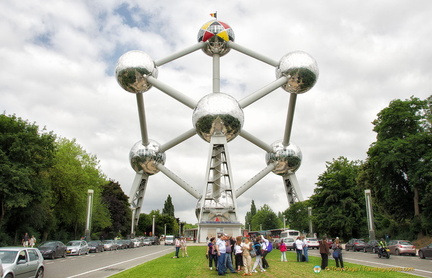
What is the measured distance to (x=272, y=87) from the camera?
113 ft

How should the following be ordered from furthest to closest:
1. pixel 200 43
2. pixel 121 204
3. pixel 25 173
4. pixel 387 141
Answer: pixel 121 204 < pixel 200 43 < pixel 387 141 < pixel 25 173

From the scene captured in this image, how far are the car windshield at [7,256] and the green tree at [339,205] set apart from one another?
3300 centimetres

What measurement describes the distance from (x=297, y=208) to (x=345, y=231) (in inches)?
363

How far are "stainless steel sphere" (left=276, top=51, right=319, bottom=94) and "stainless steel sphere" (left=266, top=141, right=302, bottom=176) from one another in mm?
9230

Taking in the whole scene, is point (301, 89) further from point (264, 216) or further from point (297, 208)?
point (264, 216)

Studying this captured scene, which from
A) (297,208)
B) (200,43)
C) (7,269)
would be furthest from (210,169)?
(7,269)

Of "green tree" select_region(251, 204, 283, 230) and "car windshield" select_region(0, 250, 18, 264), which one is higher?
"green tree" select_region(251, 204, 283, 230)

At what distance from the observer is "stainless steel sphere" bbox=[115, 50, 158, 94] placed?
33934 mm

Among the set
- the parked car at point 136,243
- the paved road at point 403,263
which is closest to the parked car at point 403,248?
the paved road at point 403,263

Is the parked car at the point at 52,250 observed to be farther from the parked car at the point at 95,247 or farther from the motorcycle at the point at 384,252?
the motorcycle at the point at 384,252

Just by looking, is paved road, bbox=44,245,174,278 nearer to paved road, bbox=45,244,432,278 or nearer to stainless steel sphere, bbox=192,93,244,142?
paved road, bbox=45,244,432,278

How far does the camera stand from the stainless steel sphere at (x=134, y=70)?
33.9 m

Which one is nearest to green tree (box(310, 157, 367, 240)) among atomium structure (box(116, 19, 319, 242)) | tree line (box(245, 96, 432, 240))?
tree line (box(245, 96, 432, 240))

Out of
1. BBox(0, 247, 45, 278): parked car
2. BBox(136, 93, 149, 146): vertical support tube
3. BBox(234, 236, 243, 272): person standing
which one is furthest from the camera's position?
BBox(136, 93, 149, 146): vertical support tube
